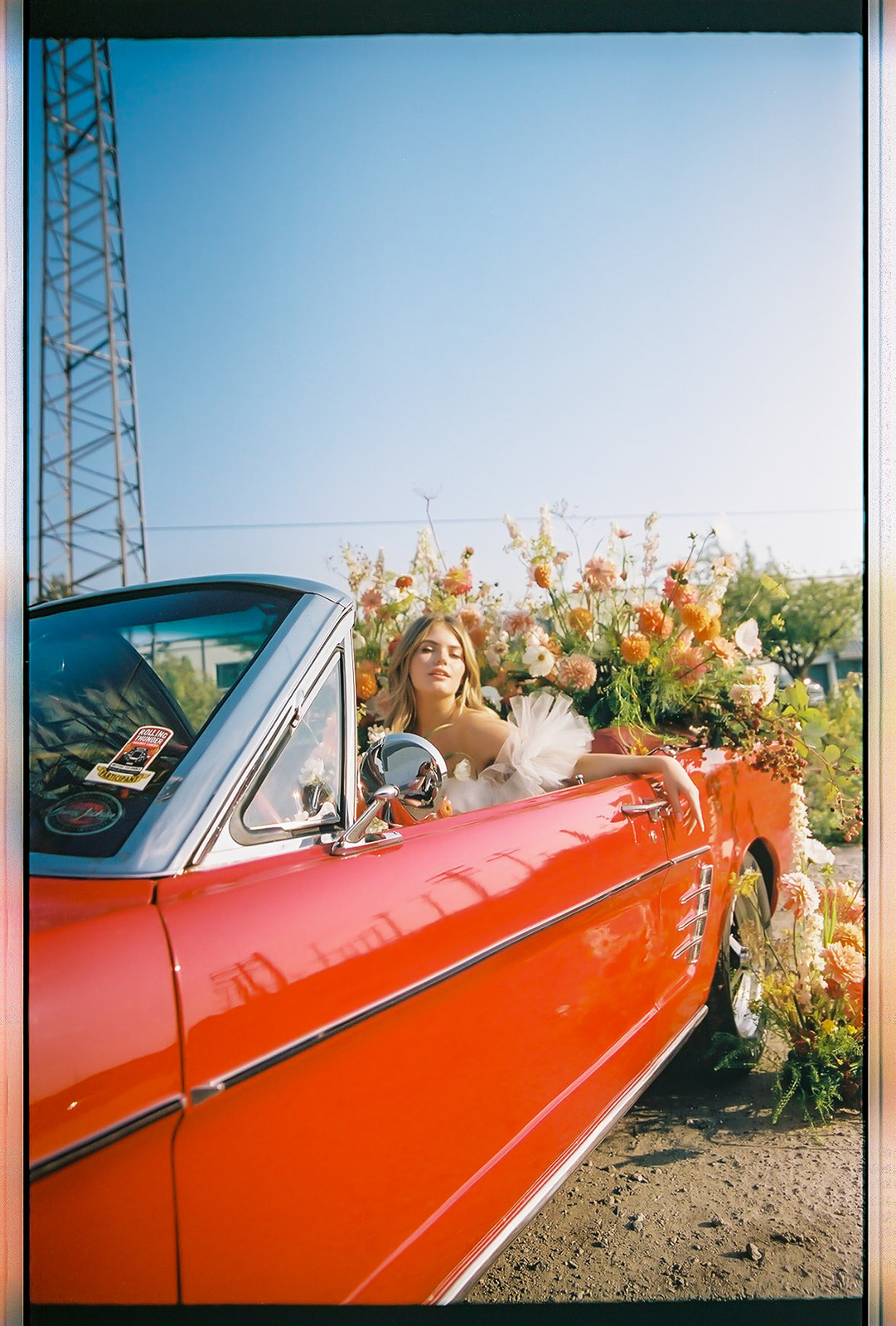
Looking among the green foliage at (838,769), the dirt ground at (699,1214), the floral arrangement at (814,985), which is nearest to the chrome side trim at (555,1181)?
the dirt ground at (699,1214)

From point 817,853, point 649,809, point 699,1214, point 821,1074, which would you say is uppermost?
point 649,809

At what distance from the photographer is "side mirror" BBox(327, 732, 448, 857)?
1511 millimetres

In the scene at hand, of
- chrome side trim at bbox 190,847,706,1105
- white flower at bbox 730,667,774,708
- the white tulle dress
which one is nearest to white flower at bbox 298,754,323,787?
chrome side trim at bbox 190,847,706,1105

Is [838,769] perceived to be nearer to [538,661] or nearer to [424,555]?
[538,661]

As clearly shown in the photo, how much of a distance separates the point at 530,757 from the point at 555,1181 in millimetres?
921

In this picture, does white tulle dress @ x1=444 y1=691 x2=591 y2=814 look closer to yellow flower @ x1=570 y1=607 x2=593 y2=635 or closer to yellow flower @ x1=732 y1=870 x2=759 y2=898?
yellow flower @ x1=570 y1=607 x2=593 y2=635

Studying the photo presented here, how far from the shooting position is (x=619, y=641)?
8.32 ft

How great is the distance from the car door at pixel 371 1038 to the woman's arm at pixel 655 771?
0.41 m

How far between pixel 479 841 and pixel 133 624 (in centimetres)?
73

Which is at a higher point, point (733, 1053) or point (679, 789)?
point (679, 789)

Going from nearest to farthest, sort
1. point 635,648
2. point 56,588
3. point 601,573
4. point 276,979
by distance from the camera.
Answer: point 276,979 < point 56,588 < point 601,573 < point 635,648

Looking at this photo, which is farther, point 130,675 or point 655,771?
point 655,771

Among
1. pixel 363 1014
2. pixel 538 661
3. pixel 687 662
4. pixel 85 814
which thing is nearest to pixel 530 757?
pixel 538 661

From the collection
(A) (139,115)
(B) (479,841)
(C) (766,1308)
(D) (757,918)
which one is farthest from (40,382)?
(C) (766,1308)
